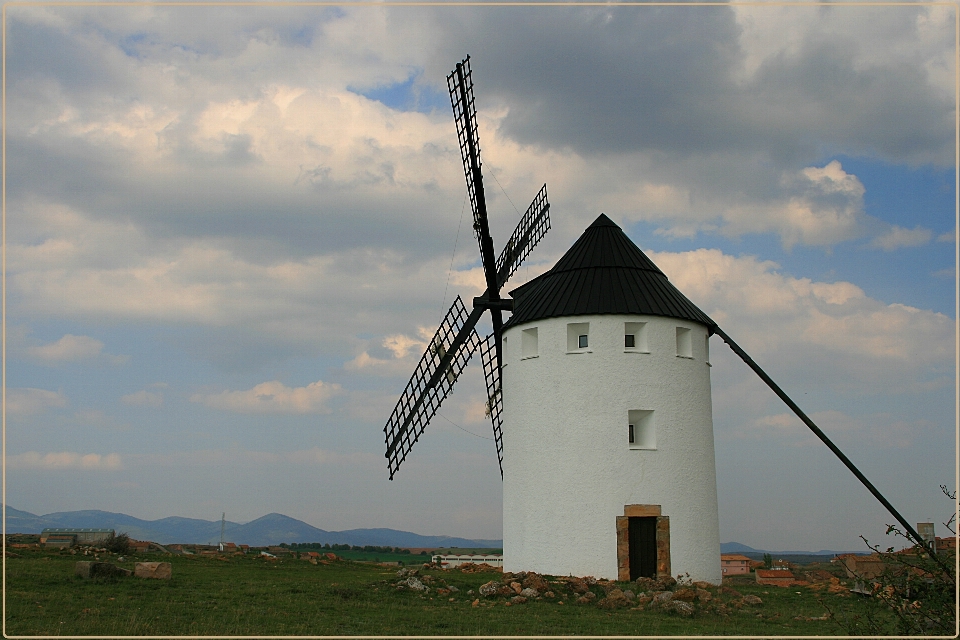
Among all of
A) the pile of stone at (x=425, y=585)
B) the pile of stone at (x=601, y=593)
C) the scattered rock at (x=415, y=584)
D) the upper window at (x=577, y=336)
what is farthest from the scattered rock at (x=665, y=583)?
the upper window at (x=577, y=336)

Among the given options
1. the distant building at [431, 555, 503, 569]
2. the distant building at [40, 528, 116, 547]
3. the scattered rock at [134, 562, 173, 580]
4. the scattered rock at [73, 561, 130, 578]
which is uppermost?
the scattered rock at [73, 561, 130, 578]

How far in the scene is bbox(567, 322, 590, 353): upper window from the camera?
21.7m

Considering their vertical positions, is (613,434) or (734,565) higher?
(613,434)

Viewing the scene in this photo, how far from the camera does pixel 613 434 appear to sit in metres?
20.9

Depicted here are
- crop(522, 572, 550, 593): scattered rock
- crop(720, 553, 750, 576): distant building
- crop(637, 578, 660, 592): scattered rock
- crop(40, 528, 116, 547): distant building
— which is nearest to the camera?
crop(522, 572, 550, 593): scattered rock

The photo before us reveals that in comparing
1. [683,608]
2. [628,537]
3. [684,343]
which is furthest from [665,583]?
[684,343]

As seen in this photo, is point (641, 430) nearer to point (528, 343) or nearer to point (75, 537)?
point (528, 343)

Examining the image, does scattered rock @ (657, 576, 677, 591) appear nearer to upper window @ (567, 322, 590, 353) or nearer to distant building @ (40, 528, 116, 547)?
upper window @ (567, 322, 590, 353)

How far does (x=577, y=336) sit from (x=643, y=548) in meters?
5.41

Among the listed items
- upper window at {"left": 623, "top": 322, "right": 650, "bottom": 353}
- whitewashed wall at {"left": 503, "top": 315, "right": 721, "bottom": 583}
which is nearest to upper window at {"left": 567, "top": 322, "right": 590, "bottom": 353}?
whitewashed wall at {"left": 503, "top": 315, "right": 721, "bottom": 583}

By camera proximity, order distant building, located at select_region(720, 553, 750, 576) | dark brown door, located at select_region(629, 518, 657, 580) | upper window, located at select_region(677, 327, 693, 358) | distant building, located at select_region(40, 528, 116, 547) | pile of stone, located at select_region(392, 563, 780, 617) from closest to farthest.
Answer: pile of stone, located at select_region(392, 563, 780, 617) → dark brown door, located at select_region(629, 518, 657, 580) → upper window, located at select_region(677, 327, 693, 358) → distant building, located at select_region(40, 528, 116, 547) → distant building, located at select_region(720, 553, 750, 576)

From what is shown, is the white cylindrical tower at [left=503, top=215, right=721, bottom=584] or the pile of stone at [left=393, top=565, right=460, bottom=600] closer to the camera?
the pile of stone at [left=393, top=565, right=460, bottom=600]

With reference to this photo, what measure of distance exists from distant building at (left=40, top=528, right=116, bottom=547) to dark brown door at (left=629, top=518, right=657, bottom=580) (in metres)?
16.2

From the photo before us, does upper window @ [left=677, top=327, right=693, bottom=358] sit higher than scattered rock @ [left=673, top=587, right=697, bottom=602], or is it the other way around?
upper window @ [left=677, top=327, right=693, bottom=358]
